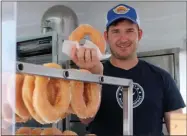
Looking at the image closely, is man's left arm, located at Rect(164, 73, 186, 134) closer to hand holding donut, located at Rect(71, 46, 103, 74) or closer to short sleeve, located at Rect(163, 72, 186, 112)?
short sleeve, located at Rect(163, 72, 186, 112)

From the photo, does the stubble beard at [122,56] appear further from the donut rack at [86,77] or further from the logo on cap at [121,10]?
the donut rack at [86,77]

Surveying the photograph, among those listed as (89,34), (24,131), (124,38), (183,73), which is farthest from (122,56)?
(183,73)

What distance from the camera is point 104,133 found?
1400mm

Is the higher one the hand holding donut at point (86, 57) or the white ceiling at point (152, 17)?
the white ceiling at point (152, 17)

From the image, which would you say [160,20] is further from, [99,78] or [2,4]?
[2,4]

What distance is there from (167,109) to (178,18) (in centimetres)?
144

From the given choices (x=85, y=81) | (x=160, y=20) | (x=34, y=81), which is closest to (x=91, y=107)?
(x=85, y=81)

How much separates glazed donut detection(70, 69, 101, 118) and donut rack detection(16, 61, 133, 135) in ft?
0.12

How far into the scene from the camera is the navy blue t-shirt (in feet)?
4.62

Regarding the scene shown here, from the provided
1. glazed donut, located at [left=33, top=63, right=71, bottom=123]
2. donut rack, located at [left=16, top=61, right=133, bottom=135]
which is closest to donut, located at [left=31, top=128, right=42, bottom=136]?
glazed donut, located at [left=33, top=63, right=71, bottom=123]

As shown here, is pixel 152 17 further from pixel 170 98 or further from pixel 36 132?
pixel 36 132

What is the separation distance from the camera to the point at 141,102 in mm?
1438

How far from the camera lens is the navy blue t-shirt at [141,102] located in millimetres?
1407

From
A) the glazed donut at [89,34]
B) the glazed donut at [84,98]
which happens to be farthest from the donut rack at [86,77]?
the glazed donut at [89,34]
